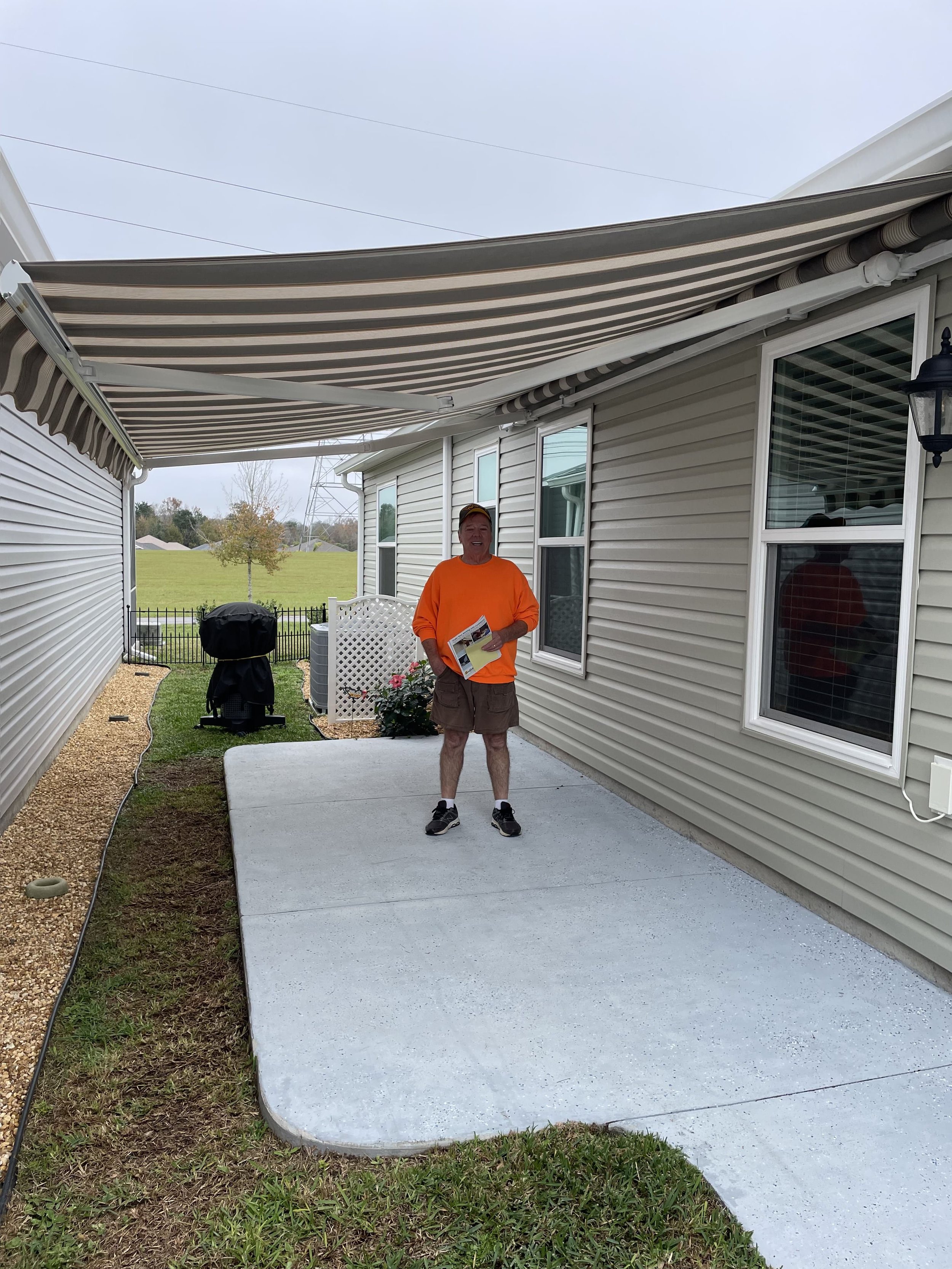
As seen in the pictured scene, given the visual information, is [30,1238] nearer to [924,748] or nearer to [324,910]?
[324,910]

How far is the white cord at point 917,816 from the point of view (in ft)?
10.7

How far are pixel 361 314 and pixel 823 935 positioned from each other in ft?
9.81

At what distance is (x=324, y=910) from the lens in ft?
13.1

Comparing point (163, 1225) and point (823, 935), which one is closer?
point (163, 1225)

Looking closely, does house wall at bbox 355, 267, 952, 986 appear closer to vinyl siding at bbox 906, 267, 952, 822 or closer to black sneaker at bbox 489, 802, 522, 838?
vinyl siding at bbox 906, 267, 952, 822

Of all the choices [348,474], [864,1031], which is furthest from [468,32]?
[864,1031]

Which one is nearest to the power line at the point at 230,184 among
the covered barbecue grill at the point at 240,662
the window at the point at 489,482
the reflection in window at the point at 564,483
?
the window at the point at 489,482

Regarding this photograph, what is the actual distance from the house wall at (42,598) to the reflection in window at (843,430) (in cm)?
411

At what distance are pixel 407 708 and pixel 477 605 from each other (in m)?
3.01

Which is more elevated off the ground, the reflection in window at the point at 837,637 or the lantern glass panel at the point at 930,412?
the lantern glass panel at the point at 930,412

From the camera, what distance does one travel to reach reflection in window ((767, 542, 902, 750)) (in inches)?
142

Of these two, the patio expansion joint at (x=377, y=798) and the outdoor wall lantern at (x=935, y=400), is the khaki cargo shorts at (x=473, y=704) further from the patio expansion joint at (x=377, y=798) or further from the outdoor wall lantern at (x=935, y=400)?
the outdoor wall lantern at (x=935, y=400)

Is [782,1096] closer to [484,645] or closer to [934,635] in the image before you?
[934,635]

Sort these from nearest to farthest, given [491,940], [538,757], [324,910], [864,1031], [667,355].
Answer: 1. [864,1031]
2. [491,940]
3. [324,910]
4. [667,355]
5. [538,757]
